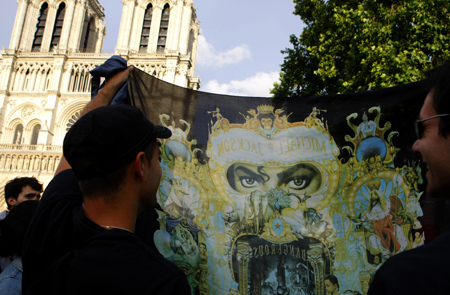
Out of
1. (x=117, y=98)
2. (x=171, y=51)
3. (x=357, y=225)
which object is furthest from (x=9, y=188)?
(x=171, y=51)

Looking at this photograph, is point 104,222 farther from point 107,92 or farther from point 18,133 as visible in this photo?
point 18,133

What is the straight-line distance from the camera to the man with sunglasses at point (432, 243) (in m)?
0.97

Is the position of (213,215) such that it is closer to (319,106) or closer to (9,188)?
(319,106)

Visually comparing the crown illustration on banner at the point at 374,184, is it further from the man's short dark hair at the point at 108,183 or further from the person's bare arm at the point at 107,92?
the man's short dark hair at the point at 108,183

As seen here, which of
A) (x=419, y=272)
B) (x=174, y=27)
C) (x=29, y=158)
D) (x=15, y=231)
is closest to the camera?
(x=419, y=272)

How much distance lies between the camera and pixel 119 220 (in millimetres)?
1327

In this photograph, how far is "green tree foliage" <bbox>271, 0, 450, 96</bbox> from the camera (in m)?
7.57

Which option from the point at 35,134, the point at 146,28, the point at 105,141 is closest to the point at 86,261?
the point at 105,141

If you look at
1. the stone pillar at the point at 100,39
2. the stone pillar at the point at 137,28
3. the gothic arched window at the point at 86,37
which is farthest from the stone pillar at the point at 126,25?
the stone pillar at the point at 100,39

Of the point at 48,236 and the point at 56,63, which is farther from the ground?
the point at 56,63

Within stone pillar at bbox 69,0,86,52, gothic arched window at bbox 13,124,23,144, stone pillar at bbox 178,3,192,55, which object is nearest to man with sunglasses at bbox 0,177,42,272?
stone pillar at bbox 178,3,192,55

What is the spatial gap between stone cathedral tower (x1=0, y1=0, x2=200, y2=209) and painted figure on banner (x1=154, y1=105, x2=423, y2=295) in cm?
2751

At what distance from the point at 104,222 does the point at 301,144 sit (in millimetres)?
1939

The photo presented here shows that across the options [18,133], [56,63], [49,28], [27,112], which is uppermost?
[49,28]
